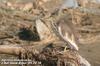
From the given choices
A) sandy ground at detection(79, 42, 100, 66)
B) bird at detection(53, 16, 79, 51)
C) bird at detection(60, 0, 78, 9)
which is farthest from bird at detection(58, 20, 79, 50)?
bird at detection(60, 0, 78, 9)

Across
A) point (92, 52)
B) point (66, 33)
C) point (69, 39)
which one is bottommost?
point (92, 52)

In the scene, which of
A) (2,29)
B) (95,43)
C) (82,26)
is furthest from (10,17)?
(95,43)

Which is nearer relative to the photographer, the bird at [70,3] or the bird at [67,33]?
the bird at [67,33]

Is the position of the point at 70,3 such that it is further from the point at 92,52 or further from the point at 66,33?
the point at 66,33

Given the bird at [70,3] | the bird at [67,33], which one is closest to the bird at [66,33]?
the bird at [67,33]

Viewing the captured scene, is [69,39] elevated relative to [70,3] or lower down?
lower down

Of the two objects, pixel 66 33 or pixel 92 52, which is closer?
pixel 66 33

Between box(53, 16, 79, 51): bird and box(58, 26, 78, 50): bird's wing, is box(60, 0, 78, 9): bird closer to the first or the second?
box(53, 16, 79, 51): bird

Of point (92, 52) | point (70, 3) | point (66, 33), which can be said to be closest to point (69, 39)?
point (66, 33)

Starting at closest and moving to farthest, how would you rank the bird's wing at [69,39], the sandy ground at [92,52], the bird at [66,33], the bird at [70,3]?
the bird's wing at [69,39] < the bird at [66,33] < the sandy ground at [92,52] < the bird at [70,3]

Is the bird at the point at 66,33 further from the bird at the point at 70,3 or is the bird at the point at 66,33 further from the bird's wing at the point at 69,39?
the bird at the point at 70,3

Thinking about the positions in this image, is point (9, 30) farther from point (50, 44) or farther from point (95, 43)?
point (95, 43)
